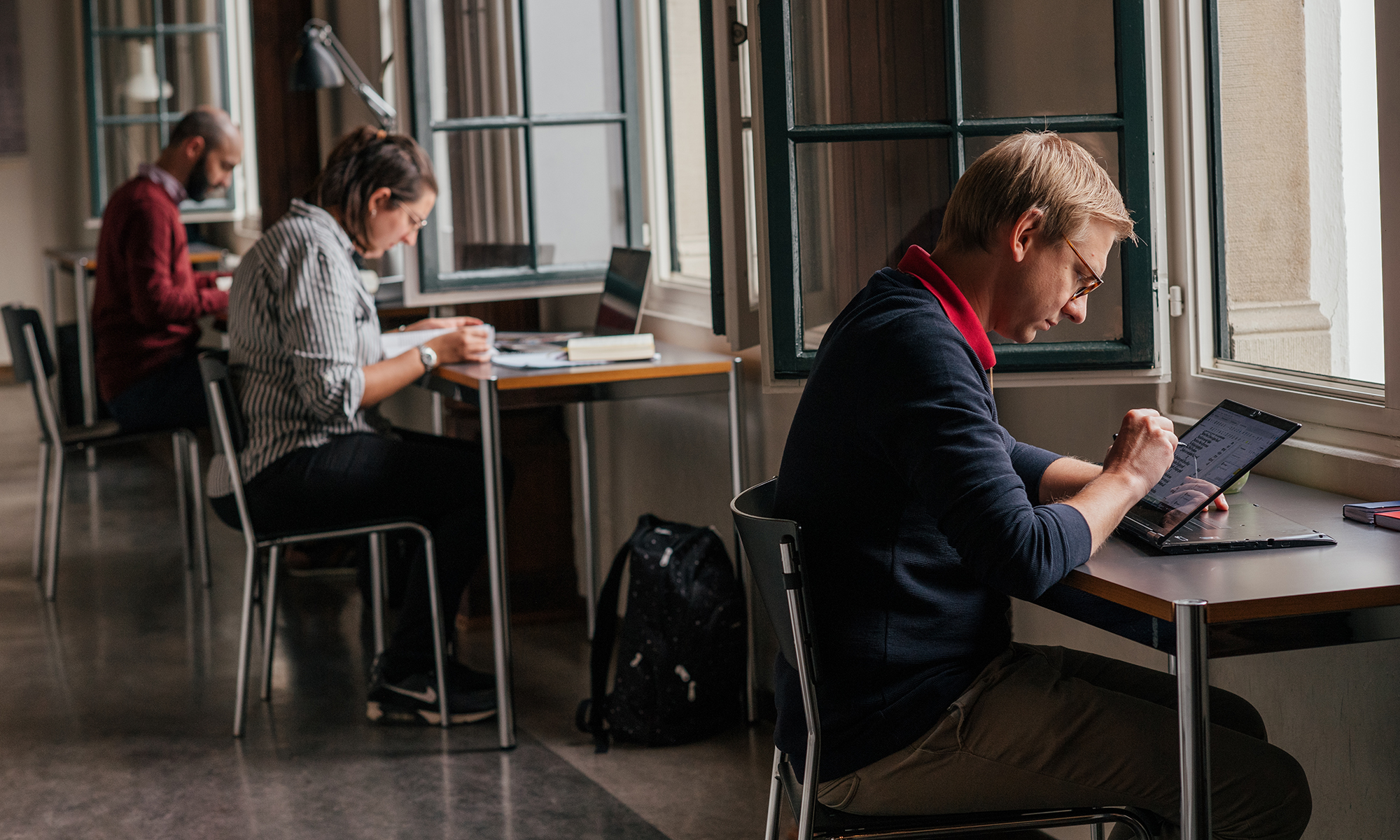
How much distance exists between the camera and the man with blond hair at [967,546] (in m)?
1.58

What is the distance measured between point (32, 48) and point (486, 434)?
7172mm

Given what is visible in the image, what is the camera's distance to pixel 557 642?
391cm

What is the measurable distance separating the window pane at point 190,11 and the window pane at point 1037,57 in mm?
5565

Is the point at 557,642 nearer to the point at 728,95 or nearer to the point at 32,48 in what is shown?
the point at 728,95

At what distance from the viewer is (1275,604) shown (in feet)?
4.79

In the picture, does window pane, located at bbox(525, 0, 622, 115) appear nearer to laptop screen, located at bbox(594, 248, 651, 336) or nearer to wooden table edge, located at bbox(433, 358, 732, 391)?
laptop screen, located at bbox(594, 248, 651, 336)

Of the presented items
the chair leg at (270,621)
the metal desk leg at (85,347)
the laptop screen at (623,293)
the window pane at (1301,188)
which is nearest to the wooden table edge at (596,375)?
the laptop screen at (623,293)

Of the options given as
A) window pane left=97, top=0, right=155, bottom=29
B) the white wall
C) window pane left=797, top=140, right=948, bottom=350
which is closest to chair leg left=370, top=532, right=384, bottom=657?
window pane left=797, top=140, right=948, bottom=350

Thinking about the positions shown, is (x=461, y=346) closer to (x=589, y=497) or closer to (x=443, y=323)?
(x=443, y=323)

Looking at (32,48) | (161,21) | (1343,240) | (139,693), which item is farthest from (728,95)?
(32,48)

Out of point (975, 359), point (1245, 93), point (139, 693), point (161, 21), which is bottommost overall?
point (139, 693)

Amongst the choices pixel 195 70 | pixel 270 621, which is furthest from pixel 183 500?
pixel 195 70

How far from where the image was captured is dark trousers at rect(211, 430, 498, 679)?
3.12m

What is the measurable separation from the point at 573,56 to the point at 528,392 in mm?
1233
